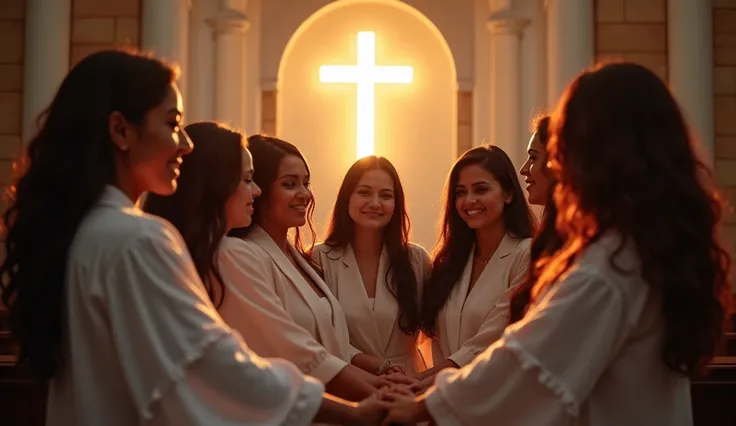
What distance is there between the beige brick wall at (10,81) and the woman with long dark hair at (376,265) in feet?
12.6

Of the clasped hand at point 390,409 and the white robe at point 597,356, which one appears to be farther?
the clasped hand at point 390,409

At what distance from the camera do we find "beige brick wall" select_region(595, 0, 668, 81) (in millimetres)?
7930

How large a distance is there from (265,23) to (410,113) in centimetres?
147

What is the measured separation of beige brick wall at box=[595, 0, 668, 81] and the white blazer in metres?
4.50

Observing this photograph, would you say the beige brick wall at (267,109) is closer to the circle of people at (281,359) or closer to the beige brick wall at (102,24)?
the beige brick wall at (102,24)

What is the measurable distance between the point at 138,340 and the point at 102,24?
5.98 metres

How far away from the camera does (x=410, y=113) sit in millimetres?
9289

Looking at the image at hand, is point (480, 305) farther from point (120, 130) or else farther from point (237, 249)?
point (120, 130)

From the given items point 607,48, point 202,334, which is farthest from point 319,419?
point 607,48

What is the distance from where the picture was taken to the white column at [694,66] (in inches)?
304

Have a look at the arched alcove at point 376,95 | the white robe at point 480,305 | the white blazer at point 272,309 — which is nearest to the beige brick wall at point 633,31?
the arched alcove at point 376,95

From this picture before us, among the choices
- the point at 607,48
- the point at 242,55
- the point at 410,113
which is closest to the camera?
the point at 607,48

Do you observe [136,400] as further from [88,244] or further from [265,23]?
[265,23]

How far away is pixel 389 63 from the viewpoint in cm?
932
